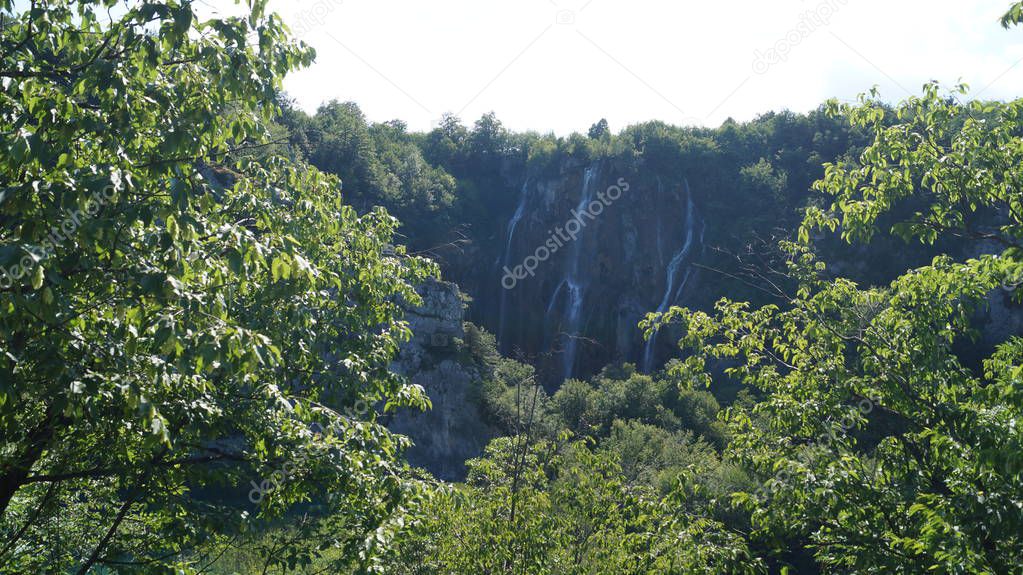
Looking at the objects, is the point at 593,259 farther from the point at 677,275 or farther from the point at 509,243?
the point at 509,243

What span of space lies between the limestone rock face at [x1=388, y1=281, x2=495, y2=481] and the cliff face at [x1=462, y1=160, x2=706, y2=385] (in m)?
13.1

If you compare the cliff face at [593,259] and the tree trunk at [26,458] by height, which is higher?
the cliff face at [593,259]

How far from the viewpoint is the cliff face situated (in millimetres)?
56688

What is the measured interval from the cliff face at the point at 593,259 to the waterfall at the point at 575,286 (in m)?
0.09

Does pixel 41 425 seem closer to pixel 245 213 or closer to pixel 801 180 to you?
pixel 245 213

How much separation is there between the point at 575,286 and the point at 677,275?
825 cm

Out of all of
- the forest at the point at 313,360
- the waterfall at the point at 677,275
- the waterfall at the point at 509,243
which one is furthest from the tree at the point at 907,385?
the waterfall at the point at 509,243

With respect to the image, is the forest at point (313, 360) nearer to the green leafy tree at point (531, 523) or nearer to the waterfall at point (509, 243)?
the green leafy tree at point (531, 523)

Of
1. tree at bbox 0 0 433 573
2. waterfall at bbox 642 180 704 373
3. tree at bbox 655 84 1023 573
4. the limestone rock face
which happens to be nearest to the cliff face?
waterfall at bbox 642 180 704 373

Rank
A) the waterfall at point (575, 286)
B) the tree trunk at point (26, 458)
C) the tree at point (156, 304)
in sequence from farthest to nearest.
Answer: the waterfall at point (575, 286) → the tree trunk at point (26, 458) → the tree at point (156, 304)

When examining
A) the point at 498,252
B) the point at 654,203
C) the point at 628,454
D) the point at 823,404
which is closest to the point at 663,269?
the point at 654,203

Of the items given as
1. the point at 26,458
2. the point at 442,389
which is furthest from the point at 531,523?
the point at 442,389

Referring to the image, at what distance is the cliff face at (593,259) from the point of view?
5669 centimetres

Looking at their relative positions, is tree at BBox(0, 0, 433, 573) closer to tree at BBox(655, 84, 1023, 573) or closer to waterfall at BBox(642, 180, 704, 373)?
tree at BBox(655, 84, 1023, 573)
